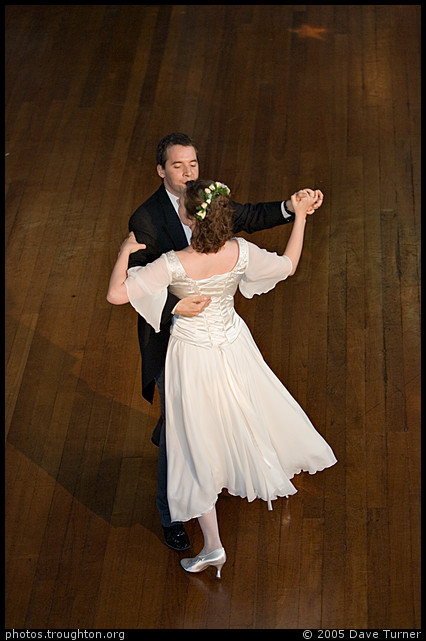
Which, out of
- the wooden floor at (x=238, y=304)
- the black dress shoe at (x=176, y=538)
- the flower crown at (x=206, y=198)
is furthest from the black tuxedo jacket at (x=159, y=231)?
the wooden floor at (x=238, y=304)

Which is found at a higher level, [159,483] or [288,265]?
[288,265]

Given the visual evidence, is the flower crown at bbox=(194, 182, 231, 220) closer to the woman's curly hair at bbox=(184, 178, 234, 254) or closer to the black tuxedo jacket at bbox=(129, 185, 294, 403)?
the woman's curly hair at bbox=(184, 178, 234, 254)

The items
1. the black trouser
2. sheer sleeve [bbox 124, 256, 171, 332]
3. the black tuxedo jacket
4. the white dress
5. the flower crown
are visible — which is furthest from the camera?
the black trouser

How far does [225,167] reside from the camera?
5.48m

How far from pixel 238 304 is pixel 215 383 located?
138cm

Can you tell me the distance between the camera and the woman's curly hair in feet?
10.1

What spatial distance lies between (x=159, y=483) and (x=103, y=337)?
1.12 metres

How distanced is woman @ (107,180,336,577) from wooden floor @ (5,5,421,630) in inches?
11.4

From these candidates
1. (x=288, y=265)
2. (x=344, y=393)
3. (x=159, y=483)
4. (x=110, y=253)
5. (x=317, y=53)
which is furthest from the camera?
(x=317, y=53)

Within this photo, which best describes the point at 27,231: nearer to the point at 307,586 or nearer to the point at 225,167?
the point at 225,167

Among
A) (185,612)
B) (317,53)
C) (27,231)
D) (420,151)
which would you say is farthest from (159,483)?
(317,53)

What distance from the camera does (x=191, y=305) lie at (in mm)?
3311

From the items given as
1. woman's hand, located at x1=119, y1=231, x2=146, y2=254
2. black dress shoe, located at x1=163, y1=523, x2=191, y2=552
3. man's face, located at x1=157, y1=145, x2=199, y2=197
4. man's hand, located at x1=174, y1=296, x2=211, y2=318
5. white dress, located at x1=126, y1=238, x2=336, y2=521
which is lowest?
black dress shoe, located at x1=163, y1=523, x2=191, y2=552

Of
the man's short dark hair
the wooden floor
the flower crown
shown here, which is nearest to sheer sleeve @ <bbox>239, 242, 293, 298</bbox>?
the flower crown
